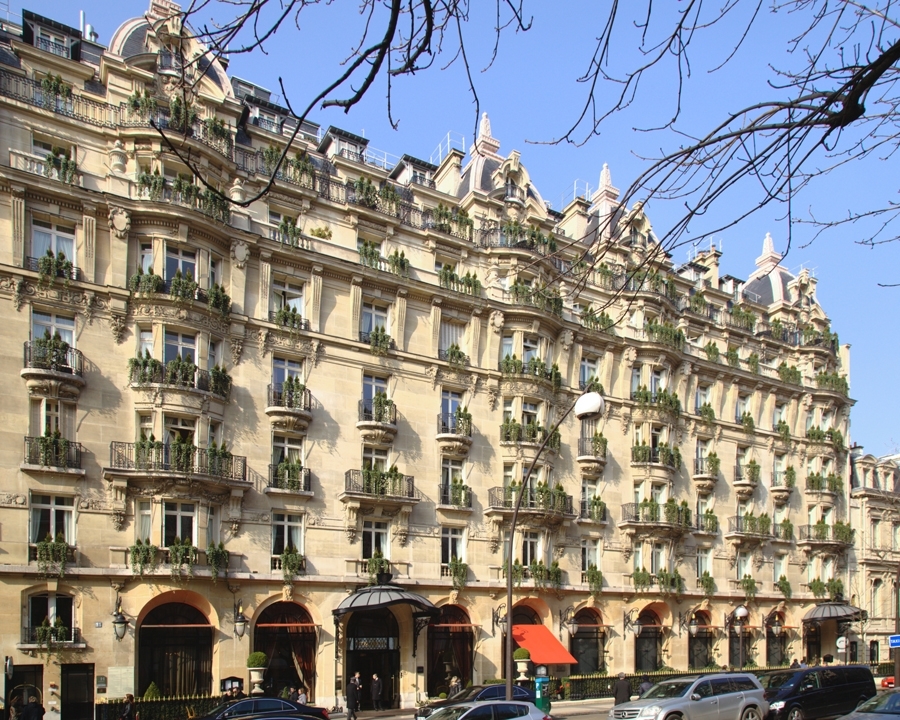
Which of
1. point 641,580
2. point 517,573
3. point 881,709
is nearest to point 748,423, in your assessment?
point 641,580

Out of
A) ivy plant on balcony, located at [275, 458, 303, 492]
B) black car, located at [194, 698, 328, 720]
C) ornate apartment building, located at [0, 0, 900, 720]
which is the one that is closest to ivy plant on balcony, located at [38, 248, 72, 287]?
ornate apartment building, located at [0, 0, 900, 720]

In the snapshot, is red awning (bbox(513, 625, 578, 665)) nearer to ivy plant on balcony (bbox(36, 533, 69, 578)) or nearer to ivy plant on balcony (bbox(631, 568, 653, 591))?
ivy plant on balcony (bbox(631, 568, 653, 591))

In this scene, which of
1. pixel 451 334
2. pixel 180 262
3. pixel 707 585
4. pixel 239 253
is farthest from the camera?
pixel 707 585

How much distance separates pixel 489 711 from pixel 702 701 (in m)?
5.91

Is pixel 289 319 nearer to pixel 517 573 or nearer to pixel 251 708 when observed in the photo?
pixel 517 573

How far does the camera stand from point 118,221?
29359 mm

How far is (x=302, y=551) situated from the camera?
3200cm

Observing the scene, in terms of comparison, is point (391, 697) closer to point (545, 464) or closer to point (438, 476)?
point (438, 476)

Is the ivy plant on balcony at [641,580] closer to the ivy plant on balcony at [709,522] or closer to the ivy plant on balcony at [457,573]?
the ivy plant on balcony at [709,522]

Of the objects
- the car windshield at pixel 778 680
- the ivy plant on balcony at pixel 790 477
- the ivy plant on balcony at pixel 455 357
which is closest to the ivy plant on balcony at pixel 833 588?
the ivy plant on balcony at pixel 790 477

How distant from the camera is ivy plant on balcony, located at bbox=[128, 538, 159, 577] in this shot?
27.5 m

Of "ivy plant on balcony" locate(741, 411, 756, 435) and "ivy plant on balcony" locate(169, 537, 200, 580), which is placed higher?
"ivy plant on balcony" locate(741, 411, 756, 435)

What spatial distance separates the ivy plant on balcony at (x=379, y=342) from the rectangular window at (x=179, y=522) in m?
9.54

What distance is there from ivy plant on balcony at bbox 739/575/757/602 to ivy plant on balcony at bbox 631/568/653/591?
794cm
